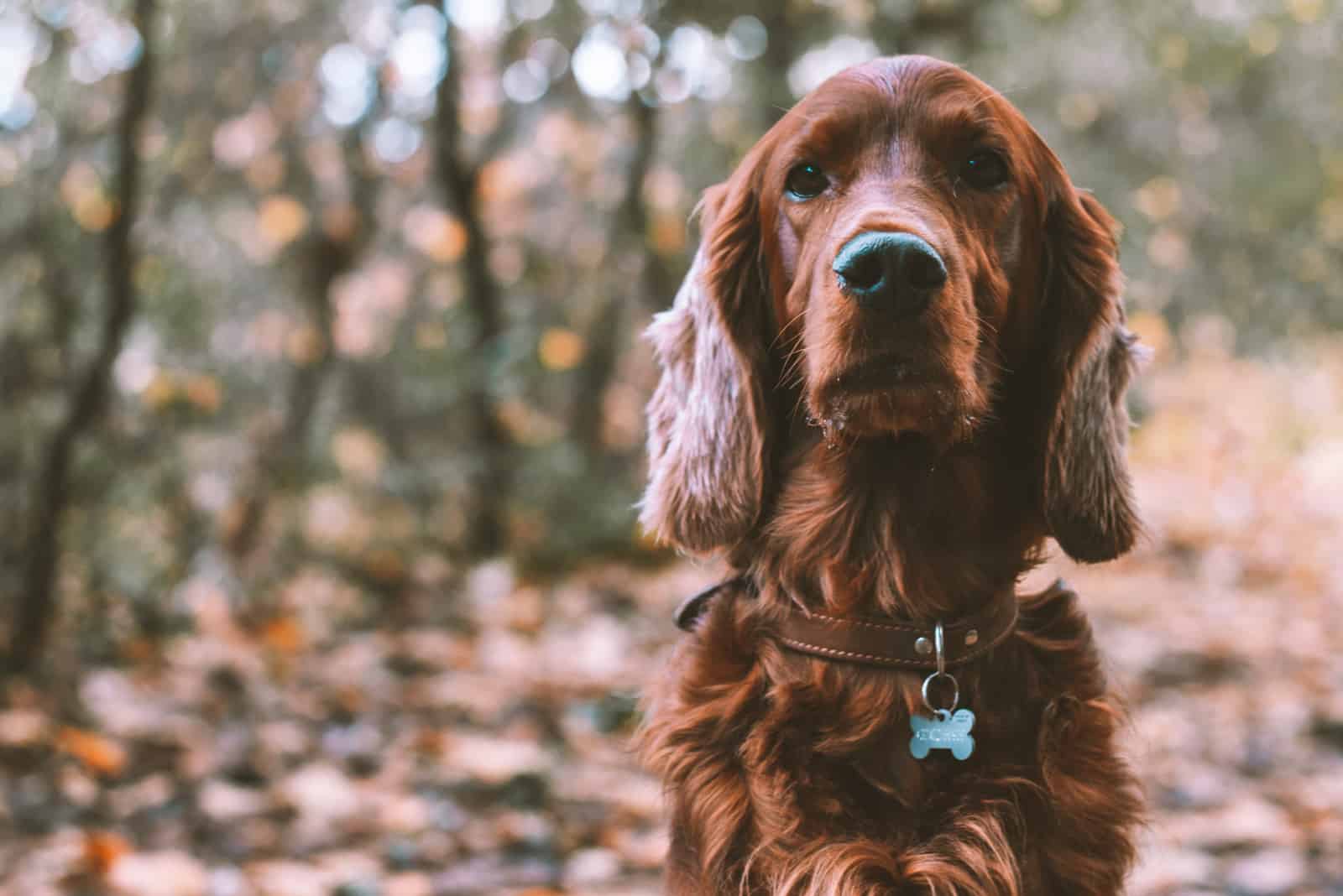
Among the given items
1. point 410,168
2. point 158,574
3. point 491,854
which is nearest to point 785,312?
point 491,854

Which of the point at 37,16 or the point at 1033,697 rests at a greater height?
the point at 37,16

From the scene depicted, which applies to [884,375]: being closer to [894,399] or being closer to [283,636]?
[894,399]

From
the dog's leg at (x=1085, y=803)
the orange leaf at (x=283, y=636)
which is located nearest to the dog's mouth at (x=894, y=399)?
the dog's leg at (x=1085, y=803)

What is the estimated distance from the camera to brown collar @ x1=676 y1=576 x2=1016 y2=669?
1.99 m

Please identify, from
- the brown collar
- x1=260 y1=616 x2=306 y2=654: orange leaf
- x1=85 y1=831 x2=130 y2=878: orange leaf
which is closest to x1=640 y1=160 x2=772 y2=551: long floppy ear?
the brown collar

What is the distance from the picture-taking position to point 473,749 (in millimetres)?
4086

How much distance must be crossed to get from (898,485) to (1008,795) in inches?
20.6

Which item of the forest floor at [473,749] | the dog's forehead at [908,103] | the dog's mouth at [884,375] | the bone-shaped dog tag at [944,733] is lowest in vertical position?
the forest floor at [473,749]

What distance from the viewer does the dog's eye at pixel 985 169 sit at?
82.0 inches

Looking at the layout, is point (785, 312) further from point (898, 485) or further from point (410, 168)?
point (410, 168)

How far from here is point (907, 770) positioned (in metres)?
1.94

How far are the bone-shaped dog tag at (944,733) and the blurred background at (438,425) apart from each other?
0.91 meters

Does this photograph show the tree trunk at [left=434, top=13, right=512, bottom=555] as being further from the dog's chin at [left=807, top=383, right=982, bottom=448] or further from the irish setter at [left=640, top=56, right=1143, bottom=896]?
the dog's chin at [left=807, top=383, right=982, bottom=448]

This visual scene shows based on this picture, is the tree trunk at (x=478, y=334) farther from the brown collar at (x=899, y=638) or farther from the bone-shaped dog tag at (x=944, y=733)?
the bone-shaped dog tag at (x=944, y=733)
